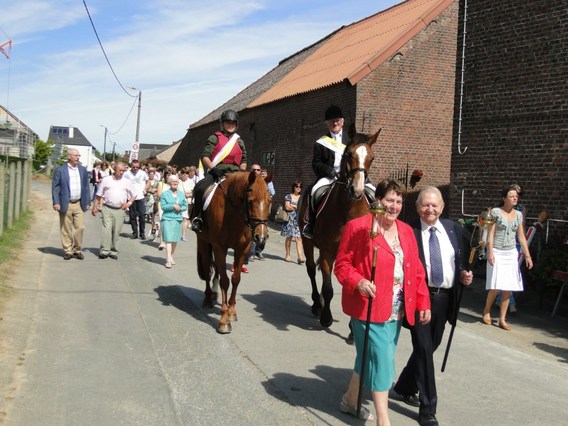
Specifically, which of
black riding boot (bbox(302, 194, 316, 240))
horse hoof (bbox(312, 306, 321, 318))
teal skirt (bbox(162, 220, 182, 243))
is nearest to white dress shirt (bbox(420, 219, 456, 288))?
black riding boot (bbox(302, 194, 316, 240))

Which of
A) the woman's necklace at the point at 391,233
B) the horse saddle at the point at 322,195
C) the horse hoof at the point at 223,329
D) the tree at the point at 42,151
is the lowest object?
the horse hoof at the point at 223,329

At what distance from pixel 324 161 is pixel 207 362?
3.31 meters

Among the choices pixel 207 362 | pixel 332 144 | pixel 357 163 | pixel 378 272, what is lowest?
pixel 207 362

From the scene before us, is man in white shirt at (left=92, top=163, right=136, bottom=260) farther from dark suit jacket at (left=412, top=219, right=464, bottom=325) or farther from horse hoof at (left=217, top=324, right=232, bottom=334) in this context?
dark suit jacket at (left=412, top=219, right=464, bottom=325)

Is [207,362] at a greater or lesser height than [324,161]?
lesser

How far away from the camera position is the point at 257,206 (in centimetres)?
705

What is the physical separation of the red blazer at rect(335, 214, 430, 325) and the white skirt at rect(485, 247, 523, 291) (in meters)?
4.74

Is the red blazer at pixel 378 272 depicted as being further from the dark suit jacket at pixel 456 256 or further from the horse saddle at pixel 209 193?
the horse saddle at pixel 209 193

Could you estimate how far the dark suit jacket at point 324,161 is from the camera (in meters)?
7.96

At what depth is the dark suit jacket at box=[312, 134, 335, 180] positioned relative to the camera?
→ 26.1 feet

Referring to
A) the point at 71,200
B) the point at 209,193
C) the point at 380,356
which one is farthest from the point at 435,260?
the point at 71,200

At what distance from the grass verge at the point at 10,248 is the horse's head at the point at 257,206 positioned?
345cm

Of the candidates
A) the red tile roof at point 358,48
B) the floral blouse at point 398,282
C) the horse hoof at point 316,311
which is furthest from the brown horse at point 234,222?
the red tile roof at point 358,48

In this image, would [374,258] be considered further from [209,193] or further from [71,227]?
[71,227]
